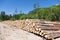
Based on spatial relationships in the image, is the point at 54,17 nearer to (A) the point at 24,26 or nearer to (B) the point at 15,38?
(A) the point at 24,26

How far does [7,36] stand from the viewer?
658 cm

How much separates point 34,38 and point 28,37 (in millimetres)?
274

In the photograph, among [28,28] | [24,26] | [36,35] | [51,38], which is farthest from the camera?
[24,26]

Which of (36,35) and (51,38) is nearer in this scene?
(51,38)

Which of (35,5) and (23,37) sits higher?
(35,5)

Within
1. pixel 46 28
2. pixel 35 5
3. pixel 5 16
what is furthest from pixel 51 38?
pixel 5 16

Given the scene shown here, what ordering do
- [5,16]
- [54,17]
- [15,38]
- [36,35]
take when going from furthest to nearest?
[5,16]
[54,17]
[36,35]
[15,38]

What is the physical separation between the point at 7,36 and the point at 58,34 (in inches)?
79.5

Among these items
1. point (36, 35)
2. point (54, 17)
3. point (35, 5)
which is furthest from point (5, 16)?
point (36, 35)

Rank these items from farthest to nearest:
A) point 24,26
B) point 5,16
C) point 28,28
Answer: point 5,16 < point 24,26 < point 28,28

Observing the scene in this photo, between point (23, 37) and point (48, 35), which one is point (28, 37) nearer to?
point (23, 37)

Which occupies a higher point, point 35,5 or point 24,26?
point 35,5

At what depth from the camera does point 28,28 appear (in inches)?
301

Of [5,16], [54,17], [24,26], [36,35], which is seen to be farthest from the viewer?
[5,16]
